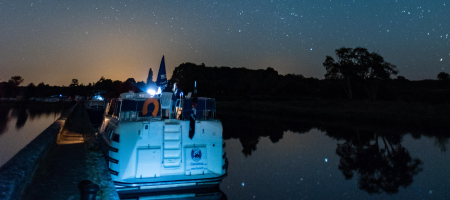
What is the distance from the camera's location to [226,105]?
65.4m

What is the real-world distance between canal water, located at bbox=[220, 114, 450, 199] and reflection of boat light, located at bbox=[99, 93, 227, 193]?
71.5 inches

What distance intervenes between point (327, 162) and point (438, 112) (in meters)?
30.3

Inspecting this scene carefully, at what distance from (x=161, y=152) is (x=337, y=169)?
8.56 m

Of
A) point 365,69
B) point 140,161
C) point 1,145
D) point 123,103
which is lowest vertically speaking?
point 1,145

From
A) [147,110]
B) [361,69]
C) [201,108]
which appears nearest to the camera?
[147,110]

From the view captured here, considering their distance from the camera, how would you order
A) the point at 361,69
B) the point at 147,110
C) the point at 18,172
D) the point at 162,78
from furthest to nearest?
the point at 361,69
the point at 162,78
the point at 147,110
the point at 18,172

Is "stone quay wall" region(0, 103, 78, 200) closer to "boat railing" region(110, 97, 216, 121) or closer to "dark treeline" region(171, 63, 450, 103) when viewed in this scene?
"boat railing" region(110, 97, 216, 121)

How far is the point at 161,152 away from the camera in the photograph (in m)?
8.59

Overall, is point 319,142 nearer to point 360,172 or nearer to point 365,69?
point 360,172

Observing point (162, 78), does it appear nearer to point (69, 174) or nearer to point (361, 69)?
point (69, 174)

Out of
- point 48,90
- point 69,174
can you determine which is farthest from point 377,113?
point 48,90

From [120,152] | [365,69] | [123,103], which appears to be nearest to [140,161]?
[120,152]

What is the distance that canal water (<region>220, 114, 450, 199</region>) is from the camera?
34.5 feet

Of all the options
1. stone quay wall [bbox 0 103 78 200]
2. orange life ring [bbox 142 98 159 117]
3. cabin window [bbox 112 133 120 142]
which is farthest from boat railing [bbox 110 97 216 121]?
stone quay wall [bbox 0 103 78 200]
